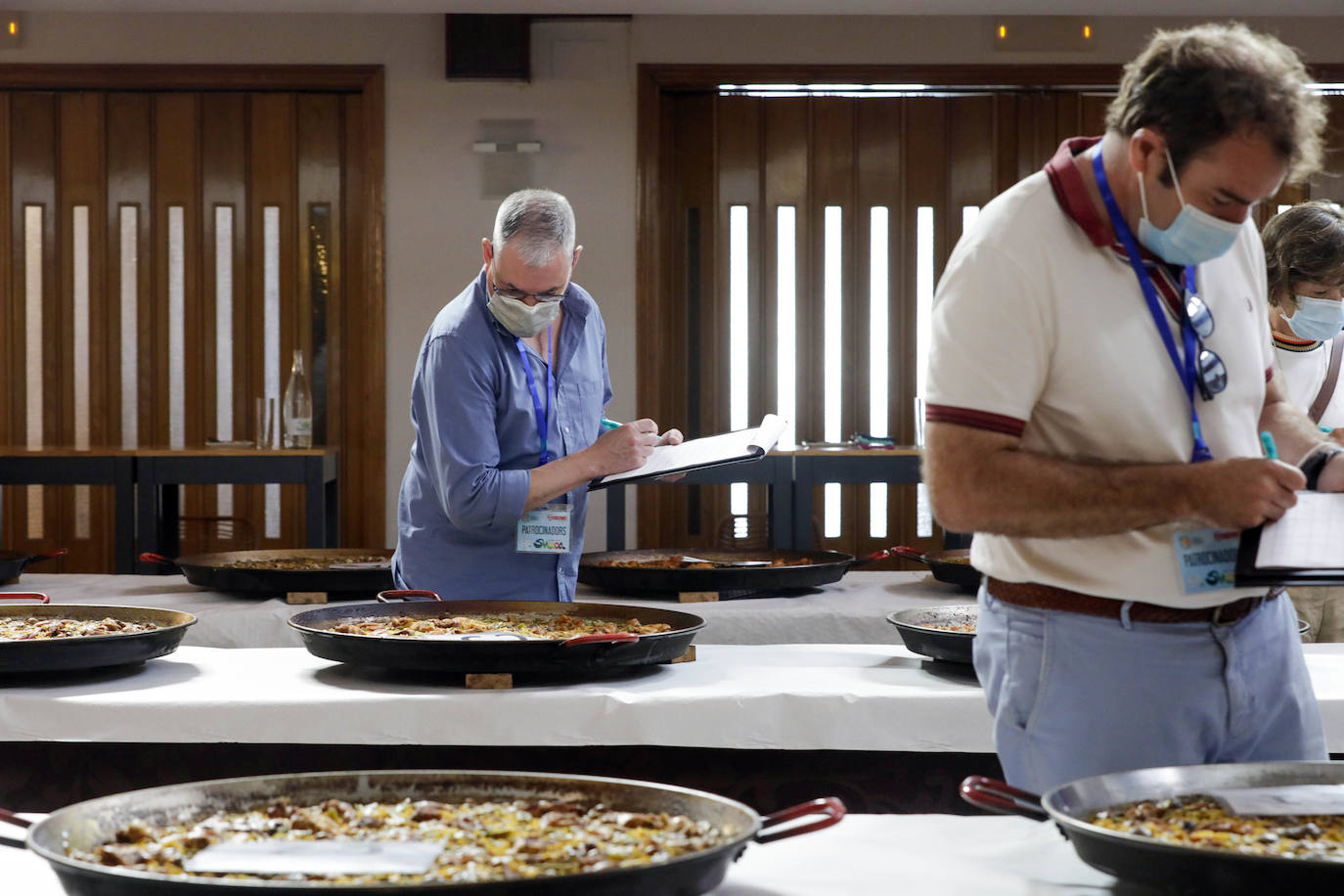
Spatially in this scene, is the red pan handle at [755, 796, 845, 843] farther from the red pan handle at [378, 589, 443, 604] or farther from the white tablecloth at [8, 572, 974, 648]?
the white tablecloth at [8, 572, 974, 648]

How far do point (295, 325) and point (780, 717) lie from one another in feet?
14.6

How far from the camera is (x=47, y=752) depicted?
1976 millimetres

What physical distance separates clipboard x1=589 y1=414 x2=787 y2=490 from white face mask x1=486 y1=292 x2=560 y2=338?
0.30 meters

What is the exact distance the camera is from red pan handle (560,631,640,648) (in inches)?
75.2

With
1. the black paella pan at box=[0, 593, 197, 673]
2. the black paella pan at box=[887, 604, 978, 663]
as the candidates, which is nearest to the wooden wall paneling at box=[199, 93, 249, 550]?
the black paella pan at box=[0, 593, 197, 673]

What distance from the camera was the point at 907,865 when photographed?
46.3 inches

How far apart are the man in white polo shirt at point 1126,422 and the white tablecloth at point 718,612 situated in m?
1.48

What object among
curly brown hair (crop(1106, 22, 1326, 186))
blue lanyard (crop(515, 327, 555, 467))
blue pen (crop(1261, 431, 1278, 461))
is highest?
curly brown hair (crop(1106, 22, 1326, 186))

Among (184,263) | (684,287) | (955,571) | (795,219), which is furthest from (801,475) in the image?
(184,263)

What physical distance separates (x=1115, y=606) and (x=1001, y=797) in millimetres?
376

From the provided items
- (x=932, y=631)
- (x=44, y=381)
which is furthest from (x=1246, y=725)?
(x=44, y=381)

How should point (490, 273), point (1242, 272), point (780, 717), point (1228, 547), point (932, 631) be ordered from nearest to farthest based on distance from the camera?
point (1228, 547) → point (1242, 272) → point (780, 717) → point (932, 631) → point (490, 273)

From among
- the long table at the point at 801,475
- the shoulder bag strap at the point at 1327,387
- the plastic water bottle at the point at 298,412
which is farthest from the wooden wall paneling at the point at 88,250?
the shoulder bag strap at the point at 1327,387

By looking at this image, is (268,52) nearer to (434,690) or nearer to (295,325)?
(295,325)
